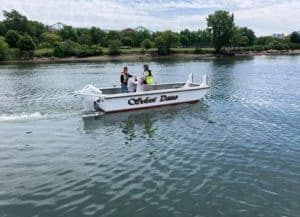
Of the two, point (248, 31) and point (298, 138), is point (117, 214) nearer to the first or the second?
point (298, 138)

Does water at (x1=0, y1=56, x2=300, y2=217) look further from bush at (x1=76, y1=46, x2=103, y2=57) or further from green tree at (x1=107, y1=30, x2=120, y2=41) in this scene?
green tree at (x1=107, y1=30, x2=120, y2=41)

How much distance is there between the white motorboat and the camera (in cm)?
2159

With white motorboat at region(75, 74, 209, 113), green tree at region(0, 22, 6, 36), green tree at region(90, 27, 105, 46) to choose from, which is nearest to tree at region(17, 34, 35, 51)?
green tree at region(0, 22, 6, 36)

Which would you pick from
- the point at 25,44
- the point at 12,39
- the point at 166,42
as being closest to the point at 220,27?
the point at 166,42

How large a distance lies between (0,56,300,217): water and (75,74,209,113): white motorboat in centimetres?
66

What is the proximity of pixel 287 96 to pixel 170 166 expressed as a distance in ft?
63.4

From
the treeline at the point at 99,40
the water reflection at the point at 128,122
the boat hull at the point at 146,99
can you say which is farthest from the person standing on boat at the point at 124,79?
the treeline at the point at 99,40

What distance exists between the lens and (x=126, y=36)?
154 metres

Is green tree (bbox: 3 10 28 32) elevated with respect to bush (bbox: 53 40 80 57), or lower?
elevated

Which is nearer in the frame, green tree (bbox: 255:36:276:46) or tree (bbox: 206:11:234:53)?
tree (bbox: 206:11:234:53)

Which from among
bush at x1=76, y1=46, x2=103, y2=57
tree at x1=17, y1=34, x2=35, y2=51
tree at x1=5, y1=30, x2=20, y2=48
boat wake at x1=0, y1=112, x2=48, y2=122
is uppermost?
tree at x1=5, y1=30, x2=20, y2=48

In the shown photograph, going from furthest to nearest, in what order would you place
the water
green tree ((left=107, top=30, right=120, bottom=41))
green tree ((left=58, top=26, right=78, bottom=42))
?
green tree ((left=58, top=26, right=78, bottom=42)) < green tree ((left=107, top=30, right=120, bottom=41)) < the water

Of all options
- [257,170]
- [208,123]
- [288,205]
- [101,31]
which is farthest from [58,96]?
[101,31]

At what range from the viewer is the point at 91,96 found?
21453 millimetres
